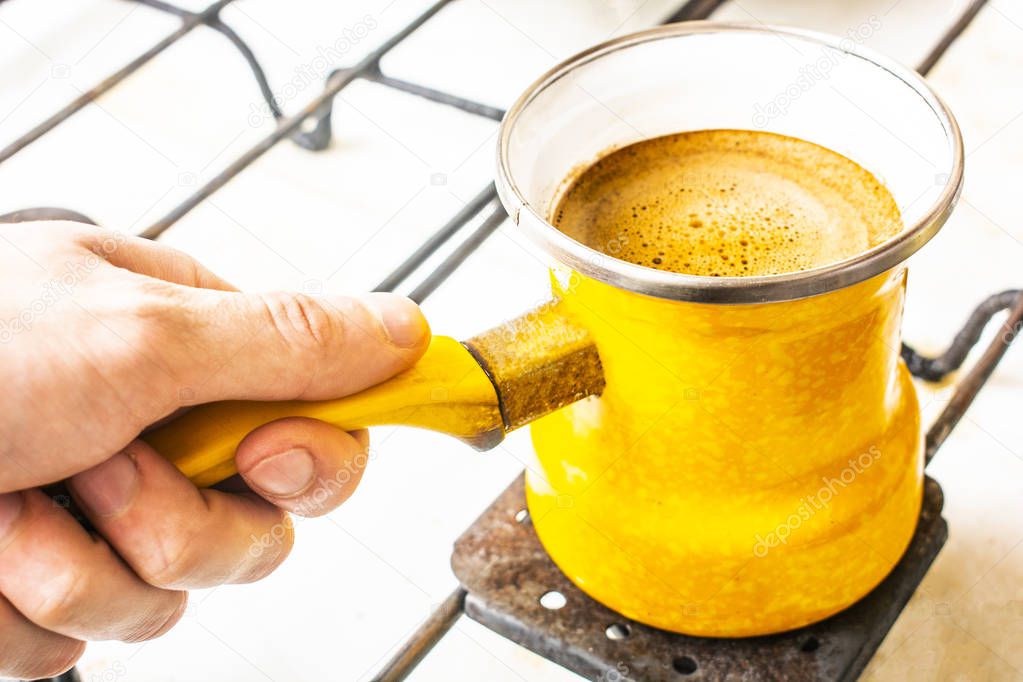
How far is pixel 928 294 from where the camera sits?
941mm

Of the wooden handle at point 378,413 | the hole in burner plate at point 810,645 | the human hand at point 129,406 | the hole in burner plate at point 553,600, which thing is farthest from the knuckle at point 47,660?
the hole in burner plate at point 810,645

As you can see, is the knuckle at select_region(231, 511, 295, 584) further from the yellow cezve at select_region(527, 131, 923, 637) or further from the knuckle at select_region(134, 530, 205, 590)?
the yellow cezve at select_region(527, 131, 923, 637)

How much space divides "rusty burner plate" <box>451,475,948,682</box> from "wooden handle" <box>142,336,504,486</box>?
154mm

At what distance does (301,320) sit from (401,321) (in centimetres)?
4

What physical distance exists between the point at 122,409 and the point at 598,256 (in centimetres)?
21

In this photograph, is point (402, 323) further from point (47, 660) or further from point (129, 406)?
point (47, 660)

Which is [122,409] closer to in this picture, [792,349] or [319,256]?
[792,349]

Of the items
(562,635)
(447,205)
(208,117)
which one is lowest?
(208,117)

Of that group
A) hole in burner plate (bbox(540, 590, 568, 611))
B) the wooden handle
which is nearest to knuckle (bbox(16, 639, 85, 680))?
the wooden handle

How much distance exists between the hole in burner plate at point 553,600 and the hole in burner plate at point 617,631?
0.10 ft

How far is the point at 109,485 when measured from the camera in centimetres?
44

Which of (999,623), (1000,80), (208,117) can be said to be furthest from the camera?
(208,117)

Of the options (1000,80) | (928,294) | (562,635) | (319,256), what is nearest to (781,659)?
(562,635)

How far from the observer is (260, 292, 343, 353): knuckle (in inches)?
17.5
